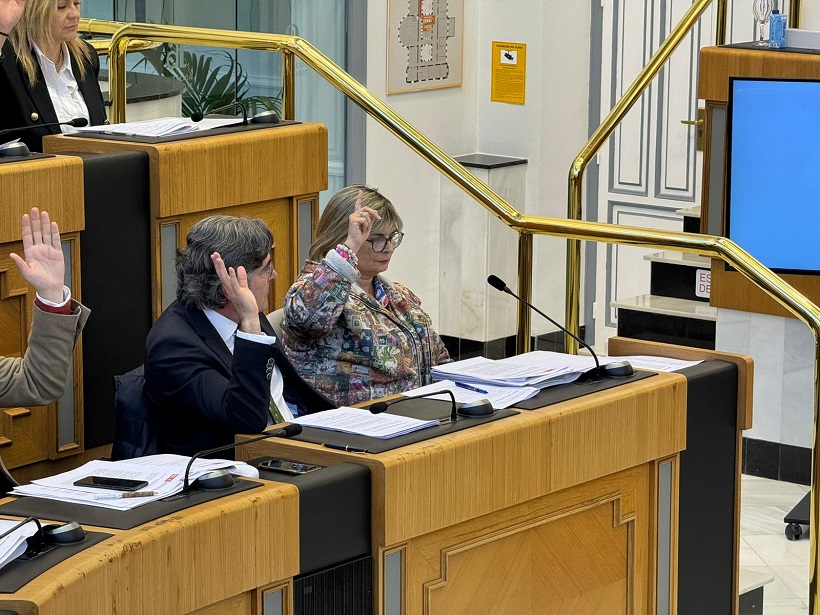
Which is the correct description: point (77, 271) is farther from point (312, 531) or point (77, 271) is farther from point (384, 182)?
point (384, 182)

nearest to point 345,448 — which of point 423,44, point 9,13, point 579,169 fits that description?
point 9,13

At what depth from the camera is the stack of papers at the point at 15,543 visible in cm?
208

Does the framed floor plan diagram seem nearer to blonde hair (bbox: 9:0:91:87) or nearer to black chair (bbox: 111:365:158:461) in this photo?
blonde hair (bbox: 9:0:91:87)

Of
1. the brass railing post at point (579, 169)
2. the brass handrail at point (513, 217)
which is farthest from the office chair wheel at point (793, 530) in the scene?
the brass handrail at point (513, 217)

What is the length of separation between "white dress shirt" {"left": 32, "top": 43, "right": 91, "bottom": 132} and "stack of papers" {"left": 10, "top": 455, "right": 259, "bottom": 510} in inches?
74.5

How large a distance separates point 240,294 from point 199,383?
0.20 metres

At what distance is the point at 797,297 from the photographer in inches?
137

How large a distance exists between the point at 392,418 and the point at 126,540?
0.76 m

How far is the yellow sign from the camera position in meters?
7.94

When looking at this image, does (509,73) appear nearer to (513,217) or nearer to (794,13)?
(794,13)

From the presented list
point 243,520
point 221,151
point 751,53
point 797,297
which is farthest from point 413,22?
point 243,520

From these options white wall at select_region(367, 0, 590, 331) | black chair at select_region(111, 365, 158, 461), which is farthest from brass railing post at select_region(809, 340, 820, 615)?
white wall at select_region(367, 0, 590, 331)

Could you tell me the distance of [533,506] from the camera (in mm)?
2922

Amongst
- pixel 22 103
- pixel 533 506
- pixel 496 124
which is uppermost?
pixel 22 103
